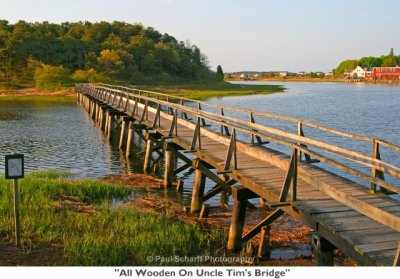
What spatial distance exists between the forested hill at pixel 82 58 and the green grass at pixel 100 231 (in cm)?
7815

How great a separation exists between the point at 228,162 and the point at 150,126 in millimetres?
8963

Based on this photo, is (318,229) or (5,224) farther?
(5,224)

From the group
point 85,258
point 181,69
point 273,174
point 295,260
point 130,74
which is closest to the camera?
point 85,258

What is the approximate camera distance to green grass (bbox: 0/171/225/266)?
8906 millimetres

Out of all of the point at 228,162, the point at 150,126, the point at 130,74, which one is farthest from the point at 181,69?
the point at 228,162

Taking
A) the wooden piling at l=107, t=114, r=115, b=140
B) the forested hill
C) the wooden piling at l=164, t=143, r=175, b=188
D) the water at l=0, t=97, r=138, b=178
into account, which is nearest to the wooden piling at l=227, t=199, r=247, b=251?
the wooden piling at l=164, t=143, r=175, b=188

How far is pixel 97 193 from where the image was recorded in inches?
591

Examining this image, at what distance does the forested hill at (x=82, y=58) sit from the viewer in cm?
A: 9325

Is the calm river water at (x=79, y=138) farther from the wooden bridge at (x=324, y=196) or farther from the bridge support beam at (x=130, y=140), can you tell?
the wooden bridge at (x=324, y=196)

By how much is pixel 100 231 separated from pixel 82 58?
10460 cm

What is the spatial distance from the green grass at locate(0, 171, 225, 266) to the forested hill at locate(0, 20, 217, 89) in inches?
3077

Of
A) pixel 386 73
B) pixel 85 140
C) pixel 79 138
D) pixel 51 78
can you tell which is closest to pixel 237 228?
pixel 85 140

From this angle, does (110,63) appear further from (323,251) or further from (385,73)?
(385,73)
